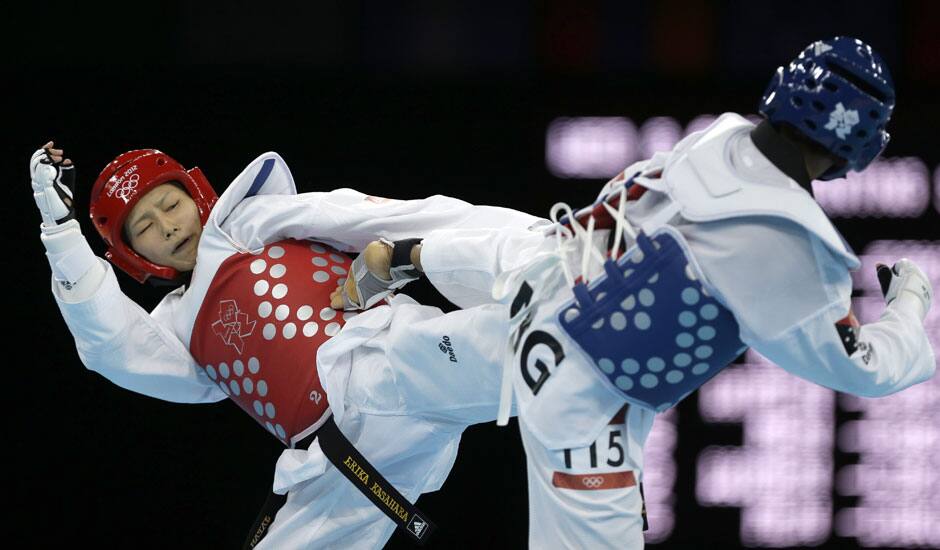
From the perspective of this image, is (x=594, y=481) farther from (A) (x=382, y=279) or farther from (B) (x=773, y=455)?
(B) (x=773, y=455)

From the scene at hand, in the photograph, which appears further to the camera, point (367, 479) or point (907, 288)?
point (367, 479)

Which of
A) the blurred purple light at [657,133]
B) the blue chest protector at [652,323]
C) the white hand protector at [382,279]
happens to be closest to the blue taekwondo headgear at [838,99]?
the blue chest protector at [652,323]

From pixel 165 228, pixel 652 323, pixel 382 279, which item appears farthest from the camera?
pixel 165 228

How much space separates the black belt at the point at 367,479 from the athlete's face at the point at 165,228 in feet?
1.80

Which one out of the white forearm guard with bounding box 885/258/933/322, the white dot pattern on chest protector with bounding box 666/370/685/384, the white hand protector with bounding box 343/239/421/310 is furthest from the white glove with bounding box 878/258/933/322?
the white hand protector with bounding box 343/239/421/310

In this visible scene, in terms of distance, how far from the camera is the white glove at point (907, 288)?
2.46 metres

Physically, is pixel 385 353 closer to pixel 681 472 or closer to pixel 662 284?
pixel 662 284

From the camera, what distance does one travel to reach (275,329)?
2.95 metres

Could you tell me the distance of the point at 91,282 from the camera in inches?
115

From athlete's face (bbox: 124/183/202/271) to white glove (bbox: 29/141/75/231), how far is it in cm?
20

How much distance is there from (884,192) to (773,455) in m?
0.95

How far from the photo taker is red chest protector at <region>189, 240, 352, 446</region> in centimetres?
294

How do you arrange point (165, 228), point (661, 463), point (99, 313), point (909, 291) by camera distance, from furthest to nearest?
1. point (661, 463)
2. point (165, 228)
3. point (99, 313)
4. point (909, 291)

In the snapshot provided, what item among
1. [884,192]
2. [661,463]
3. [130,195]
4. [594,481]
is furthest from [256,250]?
[884,192]
